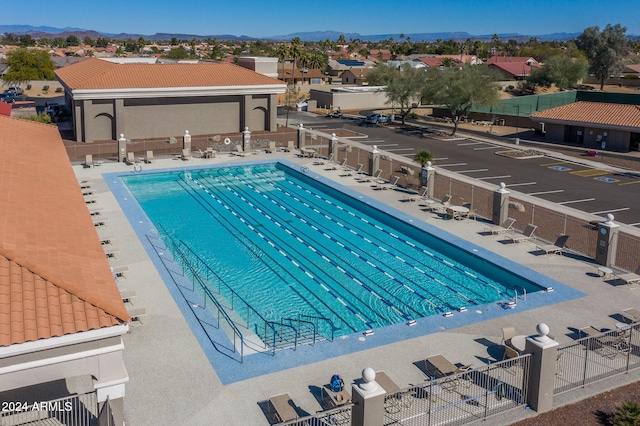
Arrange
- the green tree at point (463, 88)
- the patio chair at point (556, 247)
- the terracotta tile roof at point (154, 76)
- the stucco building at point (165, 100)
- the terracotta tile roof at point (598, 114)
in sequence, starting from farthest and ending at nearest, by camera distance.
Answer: the green tree at point (463, 88), the terracotta tile roof at point (598, 114), the terracotta tile roof at point (154, 76), the stucco building at point (165, 100), the patio chair at point (556, 247)

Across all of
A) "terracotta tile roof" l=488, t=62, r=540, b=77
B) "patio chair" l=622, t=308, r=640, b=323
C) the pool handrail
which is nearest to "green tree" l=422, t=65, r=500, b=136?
the pool handrail

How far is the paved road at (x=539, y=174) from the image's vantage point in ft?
94.8

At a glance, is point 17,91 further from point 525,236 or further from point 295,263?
point 525,236

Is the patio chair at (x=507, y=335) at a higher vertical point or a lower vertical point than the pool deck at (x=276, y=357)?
higher

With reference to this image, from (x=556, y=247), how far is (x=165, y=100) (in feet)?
100.0

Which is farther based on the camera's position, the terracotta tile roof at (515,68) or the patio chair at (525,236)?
the terracotta tile roof at (515,68)

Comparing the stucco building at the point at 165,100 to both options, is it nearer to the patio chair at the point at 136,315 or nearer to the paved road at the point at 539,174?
the paved road at the point at 539,174

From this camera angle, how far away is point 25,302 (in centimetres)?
962

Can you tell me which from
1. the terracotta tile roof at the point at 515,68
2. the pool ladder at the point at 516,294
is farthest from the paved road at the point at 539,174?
the terracotta tile roof at the point at 515,68

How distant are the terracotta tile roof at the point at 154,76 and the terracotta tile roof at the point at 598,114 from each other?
2145 cm

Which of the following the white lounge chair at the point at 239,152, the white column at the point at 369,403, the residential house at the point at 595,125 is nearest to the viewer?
the white column at the point at 369,403

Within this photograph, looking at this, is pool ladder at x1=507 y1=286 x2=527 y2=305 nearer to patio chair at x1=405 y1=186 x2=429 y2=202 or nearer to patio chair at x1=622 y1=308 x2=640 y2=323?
patio chair at x1=622 y1=308 x2=640 y2=323

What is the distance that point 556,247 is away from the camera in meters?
22.0

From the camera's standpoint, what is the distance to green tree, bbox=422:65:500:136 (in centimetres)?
4616
